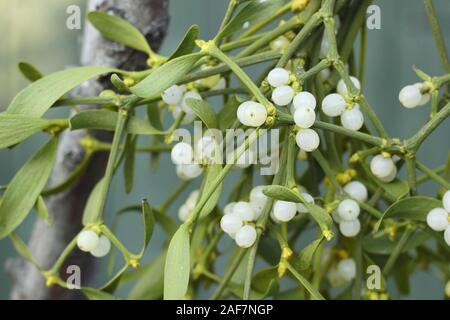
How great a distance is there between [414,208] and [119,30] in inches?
9.8

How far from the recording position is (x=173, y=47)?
111cm

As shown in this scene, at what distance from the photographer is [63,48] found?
1.12 metres

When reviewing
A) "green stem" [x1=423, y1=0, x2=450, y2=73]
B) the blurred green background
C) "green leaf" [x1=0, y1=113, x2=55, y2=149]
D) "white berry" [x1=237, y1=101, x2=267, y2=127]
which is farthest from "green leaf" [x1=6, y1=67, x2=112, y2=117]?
the blurred green background

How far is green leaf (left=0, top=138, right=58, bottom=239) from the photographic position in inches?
18.8

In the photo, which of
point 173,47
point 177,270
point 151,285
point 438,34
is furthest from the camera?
point 173,47

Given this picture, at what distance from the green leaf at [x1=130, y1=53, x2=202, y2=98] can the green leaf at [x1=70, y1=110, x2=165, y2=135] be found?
0.23 ft

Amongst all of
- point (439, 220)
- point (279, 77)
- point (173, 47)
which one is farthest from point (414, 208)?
point (173, 47)

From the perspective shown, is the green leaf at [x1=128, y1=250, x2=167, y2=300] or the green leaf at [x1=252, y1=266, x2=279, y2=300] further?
the green leaf at [x1=128, y1=250, x2=167, y2=300]

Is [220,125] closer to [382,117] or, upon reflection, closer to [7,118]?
[7,118]

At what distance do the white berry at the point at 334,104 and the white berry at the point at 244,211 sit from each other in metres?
0.08

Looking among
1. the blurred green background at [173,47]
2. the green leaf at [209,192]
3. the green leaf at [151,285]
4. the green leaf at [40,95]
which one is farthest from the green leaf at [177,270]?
the blurred green background at [173,47]

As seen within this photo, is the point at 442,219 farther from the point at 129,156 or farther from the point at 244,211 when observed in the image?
the point at 129,156

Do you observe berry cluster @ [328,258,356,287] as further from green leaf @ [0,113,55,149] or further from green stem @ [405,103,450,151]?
green leaf @ [0,113,55,149]
